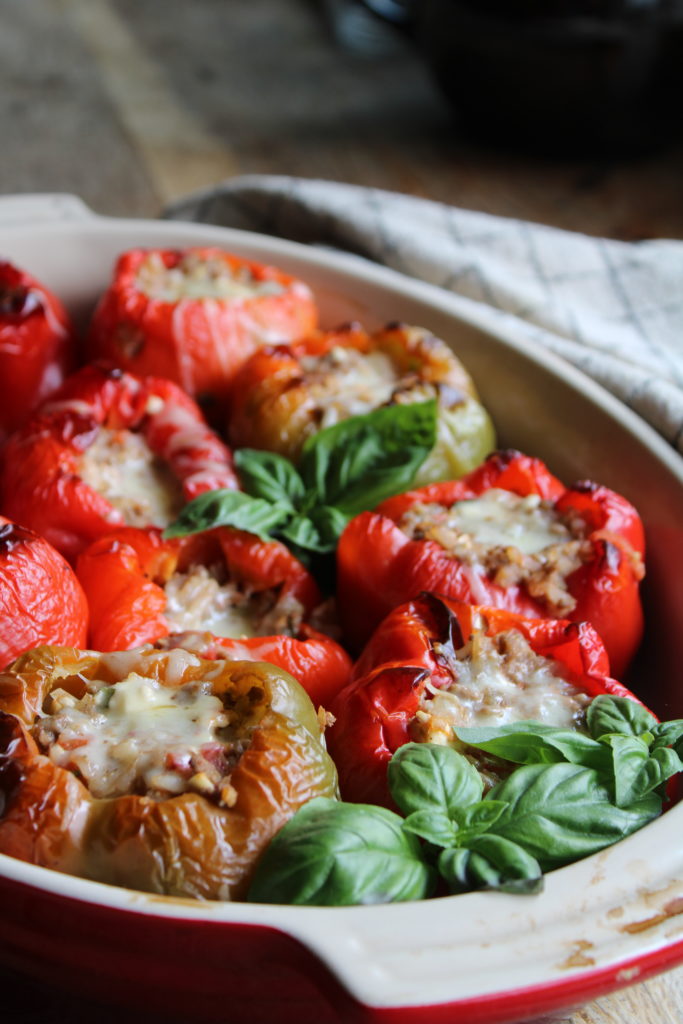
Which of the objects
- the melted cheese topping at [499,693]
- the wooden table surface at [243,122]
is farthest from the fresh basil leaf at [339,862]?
the wooden table surface at [243,122]

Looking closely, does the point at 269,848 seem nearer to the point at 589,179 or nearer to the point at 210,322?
the point at 210,322

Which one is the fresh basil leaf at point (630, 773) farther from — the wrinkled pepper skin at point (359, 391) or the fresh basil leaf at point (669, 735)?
the wrinkled pepper skin at point (359, 391)

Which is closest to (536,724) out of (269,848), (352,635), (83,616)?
(269,848)

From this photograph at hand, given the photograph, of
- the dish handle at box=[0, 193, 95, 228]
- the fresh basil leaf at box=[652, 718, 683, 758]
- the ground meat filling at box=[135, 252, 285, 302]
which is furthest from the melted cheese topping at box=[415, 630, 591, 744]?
the dish handle at box=[0, 193, 95, 228]

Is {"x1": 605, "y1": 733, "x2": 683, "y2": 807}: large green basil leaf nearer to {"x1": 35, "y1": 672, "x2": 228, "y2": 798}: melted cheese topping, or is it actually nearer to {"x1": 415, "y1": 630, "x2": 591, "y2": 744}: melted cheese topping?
{"x1": 415, "y1": 630, "x2": 591, "y2": 744}: melted cheese topping

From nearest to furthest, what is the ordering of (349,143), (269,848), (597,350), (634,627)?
(269,848) < (634,627) < (597,350) < (349,143)

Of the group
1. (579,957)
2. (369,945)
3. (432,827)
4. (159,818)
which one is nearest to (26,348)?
(159,818)

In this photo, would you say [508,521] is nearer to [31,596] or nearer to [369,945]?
[31,596]
